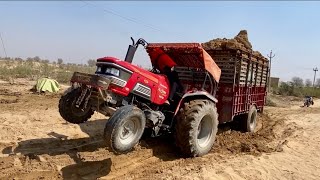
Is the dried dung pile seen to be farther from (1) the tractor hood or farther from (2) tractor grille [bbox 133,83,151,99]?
(2) tractor grille [bbox 133,83,151,99]

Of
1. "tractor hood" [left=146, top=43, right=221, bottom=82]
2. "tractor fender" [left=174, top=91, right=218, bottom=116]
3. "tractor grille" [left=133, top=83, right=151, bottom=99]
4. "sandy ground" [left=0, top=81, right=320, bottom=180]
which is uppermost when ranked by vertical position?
"tractor hood" [left=146, top=43, right=221, bottom=82]

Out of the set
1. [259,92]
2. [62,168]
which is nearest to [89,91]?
[62,168]

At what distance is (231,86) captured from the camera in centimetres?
880

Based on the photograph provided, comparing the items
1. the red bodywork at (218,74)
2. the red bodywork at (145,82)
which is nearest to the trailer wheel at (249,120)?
the red bodywork at (218,74)

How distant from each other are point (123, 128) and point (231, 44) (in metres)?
→ 5.10

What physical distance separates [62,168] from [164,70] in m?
2.87

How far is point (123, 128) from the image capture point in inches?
214

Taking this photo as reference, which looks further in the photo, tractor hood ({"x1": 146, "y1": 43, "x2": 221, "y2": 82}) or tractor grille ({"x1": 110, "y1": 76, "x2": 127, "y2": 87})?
tractor hood ({"x1": 146, "y1": 43, "x2": 221, "y2": 82})

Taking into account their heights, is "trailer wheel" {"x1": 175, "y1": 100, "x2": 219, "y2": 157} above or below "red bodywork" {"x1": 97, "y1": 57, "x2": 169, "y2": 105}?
below

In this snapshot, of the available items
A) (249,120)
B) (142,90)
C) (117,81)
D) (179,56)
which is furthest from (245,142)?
(117,81)

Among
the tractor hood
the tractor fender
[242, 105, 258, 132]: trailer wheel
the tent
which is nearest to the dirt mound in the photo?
[242, 105, 258, 132]: trailer wheel

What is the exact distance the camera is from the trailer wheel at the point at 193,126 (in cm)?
650

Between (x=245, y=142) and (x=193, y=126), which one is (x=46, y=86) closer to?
(x=245, y=142)

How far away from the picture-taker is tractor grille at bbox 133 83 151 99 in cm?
617
